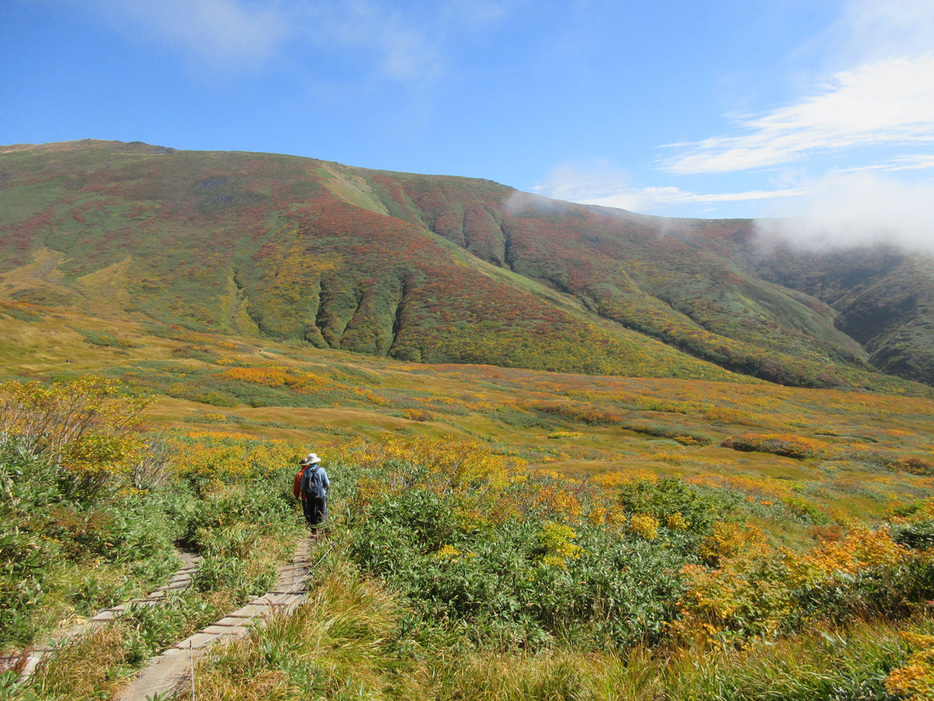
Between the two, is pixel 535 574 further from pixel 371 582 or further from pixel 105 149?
pixel 105 149

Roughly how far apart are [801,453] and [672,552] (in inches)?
1306

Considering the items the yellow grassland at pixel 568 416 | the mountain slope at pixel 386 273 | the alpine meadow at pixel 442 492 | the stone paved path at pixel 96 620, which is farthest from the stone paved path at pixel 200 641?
the mountain slope at pixel 386 273

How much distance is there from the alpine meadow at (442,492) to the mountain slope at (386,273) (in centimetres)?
117

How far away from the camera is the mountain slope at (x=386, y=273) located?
85812 mm

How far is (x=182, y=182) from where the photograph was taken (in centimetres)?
14225

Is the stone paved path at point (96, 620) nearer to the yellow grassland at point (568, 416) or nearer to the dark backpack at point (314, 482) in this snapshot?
the dark backpack at point (314, 482)

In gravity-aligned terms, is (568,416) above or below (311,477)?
below

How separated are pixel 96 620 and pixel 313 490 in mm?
3690

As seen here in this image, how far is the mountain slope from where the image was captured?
8581 cm

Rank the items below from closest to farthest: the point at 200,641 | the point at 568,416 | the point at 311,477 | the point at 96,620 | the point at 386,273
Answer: the point at 200,641, the point at 96,620, the point at 311,477, the point at 568,416, the point at 386,273

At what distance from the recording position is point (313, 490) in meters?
8.62

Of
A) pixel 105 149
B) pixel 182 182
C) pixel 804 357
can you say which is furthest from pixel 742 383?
pixel 105 149

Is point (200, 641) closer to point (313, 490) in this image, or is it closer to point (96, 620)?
point (96, 620)

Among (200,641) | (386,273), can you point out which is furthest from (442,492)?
(386,273)
